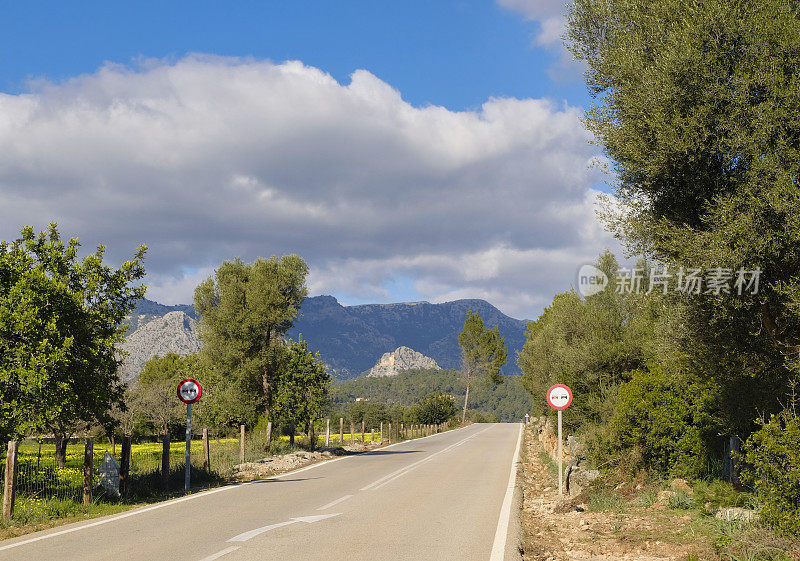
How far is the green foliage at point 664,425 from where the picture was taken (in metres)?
13.6

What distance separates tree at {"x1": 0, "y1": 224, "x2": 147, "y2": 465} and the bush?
11562 millimetres

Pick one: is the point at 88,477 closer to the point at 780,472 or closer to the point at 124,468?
the point at 124,468

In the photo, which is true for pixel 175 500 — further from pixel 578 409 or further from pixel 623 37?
pixel 578 409

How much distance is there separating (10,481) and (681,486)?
12950 millimetres

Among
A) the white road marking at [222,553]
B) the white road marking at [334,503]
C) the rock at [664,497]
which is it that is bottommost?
the white road marking at [334,503]

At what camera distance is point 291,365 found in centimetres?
2839

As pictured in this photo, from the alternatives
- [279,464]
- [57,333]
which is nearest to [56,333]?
[57,333]

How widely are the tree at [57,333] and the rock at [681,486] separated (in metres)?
12.1

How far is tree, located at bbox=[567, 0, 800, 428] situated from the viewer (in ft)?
27.8

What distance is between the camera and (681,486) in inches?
522

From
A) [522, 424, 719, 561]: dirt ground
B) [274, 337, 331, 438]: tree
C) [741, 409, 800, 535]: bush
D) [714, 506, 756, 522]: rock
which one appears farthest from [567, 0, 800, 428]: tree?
[274, 337, 331, 438]: tree

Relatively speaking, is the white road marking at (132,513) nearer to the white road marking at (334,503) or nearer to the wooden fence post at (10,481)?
the wooden fence post at (10,481)

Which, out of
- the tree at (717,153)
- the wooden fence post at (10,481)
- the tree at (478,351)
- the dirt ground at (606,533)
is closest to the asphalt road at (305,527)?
the dirt ground at (606,533)

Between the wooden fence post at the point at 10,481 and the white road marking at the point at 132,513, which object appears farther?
the wooden fence post at the point at 10,481
